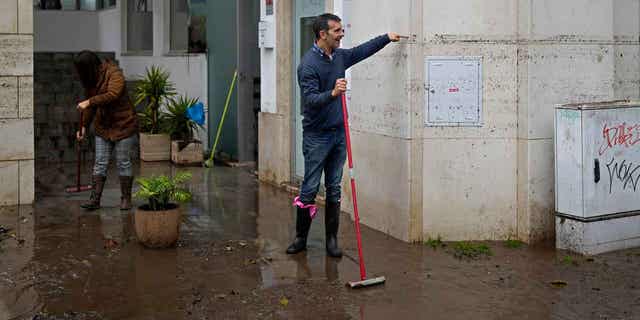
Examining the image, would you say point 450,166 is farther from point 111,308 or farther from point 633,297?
point 111,308

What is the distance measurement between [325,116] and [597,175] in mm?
2382

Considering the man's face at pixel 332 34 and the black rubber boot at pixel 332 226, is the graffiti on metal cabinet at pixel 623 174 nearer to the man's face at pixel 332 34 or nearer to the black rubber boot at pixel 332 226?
the black rubber boot at pixel 332 226

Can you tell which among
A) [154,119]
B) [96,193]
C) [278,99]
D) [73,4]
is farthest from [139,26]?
[96,193]

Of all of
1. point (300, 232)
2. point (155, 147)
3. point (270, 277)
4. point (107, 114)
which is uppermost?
point (107, 114)

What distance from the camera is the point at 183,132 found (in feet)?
49.5

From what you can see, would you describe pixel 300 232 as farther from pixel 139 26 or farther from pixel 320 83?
pixel 139 26

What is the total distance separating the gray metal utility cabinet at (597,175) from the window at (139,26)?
1188 cm

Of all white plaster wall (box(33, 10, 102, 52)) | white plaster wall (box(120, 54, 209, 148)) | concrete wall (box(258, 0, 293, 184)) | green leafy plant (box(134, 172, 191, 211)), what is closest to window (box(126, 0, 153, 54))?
white plaster wall (box(120, 54, 209, 148))

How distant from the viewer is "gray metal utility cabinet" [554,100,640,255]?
26.5ft

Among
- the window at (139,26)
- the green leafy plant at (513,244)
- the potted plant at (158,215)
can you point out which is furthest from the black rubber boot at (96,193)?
the window at (139,26)

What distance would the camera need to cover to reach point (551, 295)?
6.89m

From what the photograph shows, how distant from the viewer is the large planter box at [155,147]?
1500 centimetres

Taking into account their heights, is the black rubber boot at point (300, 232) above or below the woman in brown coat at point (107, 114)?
below

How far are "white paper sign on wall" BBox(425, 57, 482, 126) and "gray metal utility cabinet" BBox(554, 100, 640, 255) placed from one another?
0.75 meters
